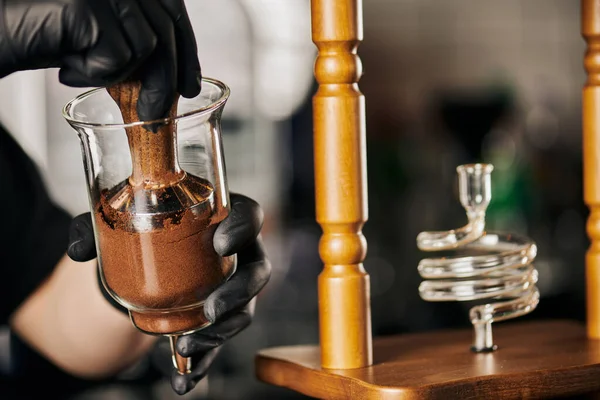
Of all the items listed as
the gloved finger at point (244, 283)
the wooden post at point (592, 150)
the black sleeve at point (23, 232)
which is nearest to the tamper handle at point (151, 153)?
the gloved finger at point (244, 283)

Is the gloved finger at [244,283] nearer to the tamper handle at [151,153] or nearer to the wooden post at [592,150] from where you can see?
the tamper handle at [151,153]

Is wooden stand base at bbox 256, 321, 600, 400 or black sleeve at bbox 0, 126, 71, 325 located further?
black sleeve at bbox 0, 126, 71, 325

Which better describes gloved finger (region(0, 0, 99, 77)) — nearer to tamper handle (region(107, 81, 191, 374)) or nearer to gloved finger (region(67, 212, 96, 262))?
tamper handle (region(107, 81, 191, 374))

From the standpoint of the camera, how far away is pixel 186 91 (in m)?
0.67

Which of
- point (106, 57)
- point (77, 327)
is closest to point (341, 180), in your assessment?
point (106, 57)

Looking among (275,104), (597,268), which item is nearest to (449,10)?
(275,104)

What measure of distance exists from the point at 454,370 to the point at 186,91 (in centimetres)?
31

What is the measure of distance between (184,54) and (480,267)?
0.32 metres

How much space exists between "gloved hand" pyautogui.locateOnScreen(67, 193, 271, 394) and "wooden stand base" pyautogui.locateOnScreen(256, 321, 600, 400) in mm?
59

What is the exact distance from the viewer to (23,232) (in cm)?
125

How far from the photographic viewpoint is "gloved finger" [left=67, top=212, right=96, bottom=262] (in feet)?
2.49

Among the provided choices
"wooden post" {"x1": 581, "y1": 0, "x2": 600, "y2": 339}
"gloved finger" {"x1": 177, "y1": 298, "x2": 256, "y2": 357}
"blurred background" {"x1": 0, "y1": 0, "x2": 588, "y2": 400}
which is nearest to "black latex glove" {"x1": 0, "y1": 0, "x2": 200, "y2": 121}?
"gloved finger" {"x1": 177, "y1": 298, "x2": 256, "y2": 357}

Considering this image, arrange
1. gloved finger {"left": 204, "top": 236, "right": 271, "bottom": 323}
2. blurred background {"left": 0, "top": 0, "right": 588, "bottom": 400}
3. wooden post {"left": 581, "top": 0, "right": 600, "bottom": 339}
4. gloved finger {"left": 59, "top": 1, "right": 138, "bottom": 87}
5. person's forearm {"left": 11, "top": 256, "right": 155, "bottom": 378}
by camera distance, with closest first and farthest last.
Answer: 1. gloved finger {"left": 59, "top": 1, "right": 138, "bottom": 87}
2. gloved finger {"left": 204, "top": 236, "right": 271, "bottom": 323}
3. wooden post {"left": 581, "top": 0, "right": 600, "bottom": 339}
4. person's forearm {"left": 11, "top": 256, "right": 155, "bottom": 378}
5. blurred background {"left": 0, "top": 0, "right": 588, "bottom": 400}

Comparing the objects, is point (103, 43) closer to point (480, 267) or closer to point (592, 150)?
point (480, 267)
